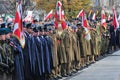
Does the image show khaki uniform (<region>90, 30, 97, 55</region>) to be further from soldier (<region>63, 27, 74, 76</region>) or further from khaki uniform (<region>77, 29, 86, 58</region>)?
soldier (<region>63, 27, 74, 76</region>)

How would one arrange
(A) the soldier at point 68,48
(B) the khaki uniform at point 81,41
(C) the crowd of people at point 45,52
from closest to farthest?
(C) the crowd of people at point 45,52, (A) the soldier at point 68,48, (B) the khaki uniform at point 81,41

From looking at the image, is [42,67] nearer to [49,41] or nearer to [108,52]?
[49,41]

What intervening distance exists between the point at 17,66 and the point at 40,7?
1319 inches

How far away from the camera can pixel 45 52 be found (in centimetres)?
1176

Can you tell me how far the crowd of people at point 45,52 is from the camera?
30.9ft

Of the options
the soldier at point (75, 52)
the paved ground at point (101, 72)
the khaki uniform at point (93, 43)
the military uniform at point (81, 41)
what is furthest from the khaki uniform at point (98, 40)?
the soldier at point (75, 52)

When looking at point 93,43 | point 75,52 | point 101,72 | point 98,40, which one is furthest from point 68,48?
point 98,40

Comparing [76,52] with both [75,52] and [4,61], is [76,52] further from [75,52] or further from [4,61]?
[4,61]

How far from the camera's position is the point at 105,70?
14773 mm

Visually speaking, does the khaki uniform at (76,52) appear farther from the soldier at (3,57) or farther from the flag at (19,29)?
the soldier at (3,57)

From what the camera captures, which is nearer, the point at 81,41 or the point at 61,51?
the point at 61,51

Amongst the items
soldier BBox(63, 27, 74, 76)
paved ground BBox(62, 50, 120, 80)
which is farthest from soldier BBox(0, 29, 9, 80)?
soldier BBox(63, 27, 74, 76)

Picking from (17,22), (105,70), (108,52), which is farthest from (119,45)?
(17,22)

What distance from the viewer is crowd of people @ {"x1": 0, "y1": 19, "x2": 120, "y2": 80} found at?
9.41 meters
